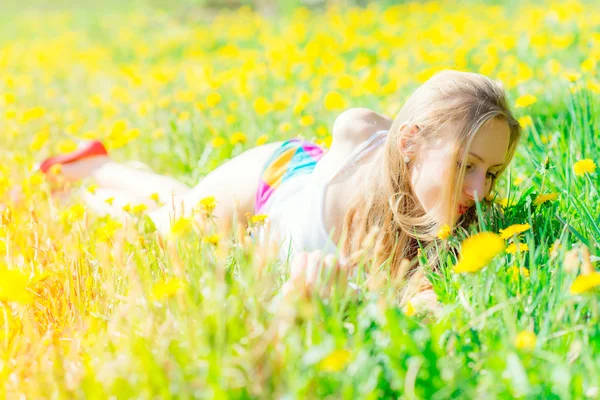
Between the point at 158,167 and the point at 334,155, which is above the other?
the point at 334,155

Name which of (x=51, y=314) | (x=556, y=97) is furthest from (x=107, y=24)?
(x=51, y=314)

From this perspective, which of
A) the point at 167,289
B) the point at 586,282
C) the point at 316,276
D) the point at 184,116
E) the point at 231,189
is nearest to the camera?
the point at 586,282

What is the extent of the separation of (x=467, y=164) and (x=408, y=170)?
0.20m

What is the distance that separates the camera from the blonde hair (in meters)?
1.86

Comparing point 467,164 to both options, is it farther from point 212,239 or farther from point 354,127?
point 212,239

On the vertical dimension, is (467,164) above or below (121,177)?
above

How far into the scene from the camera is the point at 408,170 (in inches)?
78.4

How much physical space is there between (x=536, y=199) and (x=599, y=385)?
82cm

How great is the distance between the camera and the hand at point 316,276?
1398mm

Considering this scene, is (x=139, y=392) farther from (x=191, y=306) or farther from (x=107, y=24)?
(x=107, y=24)

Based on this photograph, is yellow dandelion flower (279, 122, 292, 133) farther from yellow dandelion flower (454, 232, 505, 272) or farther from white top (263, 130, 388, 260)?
yellow dandelion flower (454, 232, 505, 272)

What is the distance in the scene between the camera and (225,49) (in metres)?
5.34

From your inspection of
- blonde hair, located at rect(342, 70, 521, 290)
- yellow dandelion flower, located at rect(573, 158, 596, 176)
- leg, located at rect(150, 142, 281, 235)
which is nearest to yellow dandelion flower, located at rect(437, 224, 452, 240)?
blonde hair, located at rect(342, 70, 521, 290)

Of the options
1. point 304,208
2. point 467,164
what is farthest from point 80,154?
point 467,164
